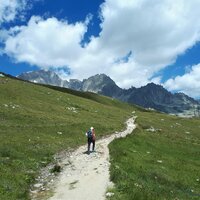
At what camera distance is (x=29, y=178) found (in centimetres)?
2895

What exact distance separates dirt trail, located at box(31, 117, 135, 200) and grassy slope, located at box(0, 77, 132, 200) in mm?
2390

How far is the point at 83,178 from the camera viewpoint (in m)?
28.9

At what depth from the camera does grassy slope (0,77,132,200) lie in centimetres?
2851

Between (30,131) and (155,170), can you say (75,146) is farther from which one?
(155,170)

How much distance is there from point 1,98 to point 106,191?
53.9 metres

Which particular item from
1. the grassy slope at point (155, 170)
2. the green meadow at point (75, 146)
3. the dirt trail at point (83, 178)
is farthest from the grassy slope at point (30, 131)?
the grassy slope at point (155, 170)

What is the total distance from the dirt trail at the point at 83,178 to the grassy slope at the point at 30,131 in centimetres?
239

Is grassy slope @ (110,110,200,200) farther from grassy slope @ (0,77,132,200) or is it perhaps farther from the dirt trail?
grassy slope @ (0,77,132,200)

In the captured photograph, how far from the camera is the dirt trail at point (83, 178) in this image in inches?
957

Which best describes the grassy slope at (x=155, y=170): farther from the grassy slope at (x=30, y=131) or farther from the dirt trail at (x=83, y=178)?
the grassy slope at (x=30, y=131)

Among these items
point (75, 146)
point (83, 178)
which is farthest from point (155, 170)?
point (75, 146)

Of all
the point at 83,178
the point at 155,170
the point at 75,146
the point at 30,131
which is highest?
the point at 30,131

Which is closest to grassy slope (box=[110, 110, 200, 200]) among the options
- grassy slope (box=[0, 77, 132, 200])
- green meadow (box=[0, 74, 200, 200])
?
green meadow (box=[0, 74, 200, 200])

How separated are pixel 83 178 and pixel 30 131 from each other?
24.1 metres
